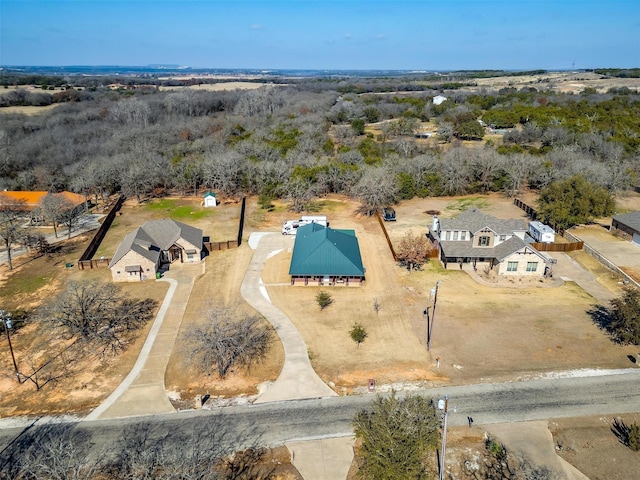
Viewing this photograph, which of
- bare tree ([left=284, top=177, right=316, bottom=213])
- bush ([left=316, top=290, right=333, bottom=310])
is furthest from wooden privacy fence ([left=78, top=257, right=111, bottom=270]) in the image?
bare tree ([left=284, top=177, right=316, bottom=213])

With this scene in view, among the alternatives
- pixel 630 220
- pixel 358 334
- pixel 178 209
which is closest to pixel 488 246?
pixel 358 334

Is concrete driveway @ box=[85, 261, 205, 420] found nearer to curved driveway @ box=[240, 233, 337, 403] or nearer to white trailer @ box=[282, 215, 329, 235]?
curved driveway @ box=[240, 233, 337, 403]

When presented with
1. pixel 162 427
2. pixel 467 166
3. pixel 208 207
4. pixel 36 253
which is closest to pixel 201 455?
pixel 162 427

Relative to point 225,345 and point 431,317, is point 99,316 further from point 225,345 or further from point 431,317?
point 431,317

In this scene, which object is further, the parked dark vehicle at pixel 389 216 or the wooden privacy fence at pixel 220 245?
the parked dark vehicle at pixel 389 216

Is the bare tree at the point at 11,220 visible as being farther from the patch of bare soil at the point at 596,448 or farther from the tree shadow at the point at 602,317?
the tree shadow at the point at 602,317

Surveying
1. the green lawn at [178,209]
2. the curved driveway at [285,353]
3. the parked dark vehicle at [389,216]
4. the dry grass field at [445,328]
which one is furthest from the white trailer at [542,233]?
the green lawn at [178,209]

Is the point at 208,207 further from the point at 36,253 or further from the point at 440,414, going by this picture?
the point at 440,414

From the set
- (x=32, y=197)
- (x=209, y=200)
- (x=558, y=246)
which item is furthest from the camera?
(x=209, y=200)
